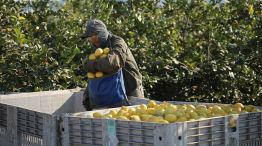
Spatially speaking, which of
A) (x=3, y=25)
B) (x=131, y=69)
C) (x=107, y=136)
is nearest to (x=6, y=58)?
(x=3, y=25)

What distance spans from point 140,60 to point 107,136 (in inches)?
158

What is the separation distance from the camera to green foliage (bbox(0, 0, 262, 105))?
750 centimetres

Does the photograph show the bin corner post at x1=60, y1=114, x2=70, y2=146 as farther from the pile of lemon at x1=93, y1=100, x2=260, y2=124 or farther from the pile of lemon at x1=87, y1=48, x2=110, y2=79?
the pile of lemon at x1=87, y1=48, x2=110, y2=79

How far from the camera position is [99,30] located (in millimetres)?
5621

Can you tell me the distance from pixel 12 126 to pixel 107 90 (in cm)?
89

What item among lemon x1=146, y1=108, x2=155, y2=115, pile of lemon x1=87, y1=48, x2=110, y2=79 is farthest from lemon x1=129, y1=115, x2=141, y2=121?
pile of lemon x1=87, y1=48, x2=110, y2=79

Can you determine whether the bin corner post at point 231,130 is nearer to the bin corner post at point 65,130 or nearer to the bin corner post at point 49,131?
the bin corner post at point 65,130

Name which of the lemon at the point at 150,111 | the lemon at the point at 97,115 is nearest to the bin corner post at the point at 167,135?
the lemon at the point at 150,111

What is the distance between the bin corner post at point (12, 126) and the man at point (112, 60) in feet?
2.46

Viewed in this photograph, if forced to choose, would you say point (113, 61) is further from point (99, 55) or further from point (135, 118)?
point (135, 118)

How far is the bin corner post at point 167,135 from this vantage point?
3.83 metres

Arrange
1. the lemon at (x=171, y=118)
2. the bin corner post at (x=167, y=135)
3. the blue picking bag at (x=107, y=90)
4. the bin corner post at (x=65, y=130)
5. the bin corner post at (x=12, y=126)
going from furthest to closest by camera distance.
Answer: the blue picking bag at (x=107, y=90) → the bin corner post at (x=12, y=126) → the bin corner post at (x=65, y=130) → the lemon at (x=171, y=118) → the bin corner post at (x=167, y=135)

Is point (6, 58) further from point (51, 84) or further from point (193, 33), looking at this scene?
point (193, 33)

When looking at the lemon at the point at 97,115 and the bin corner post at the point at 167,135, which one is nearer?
the bin corner post at the point at 167,135
